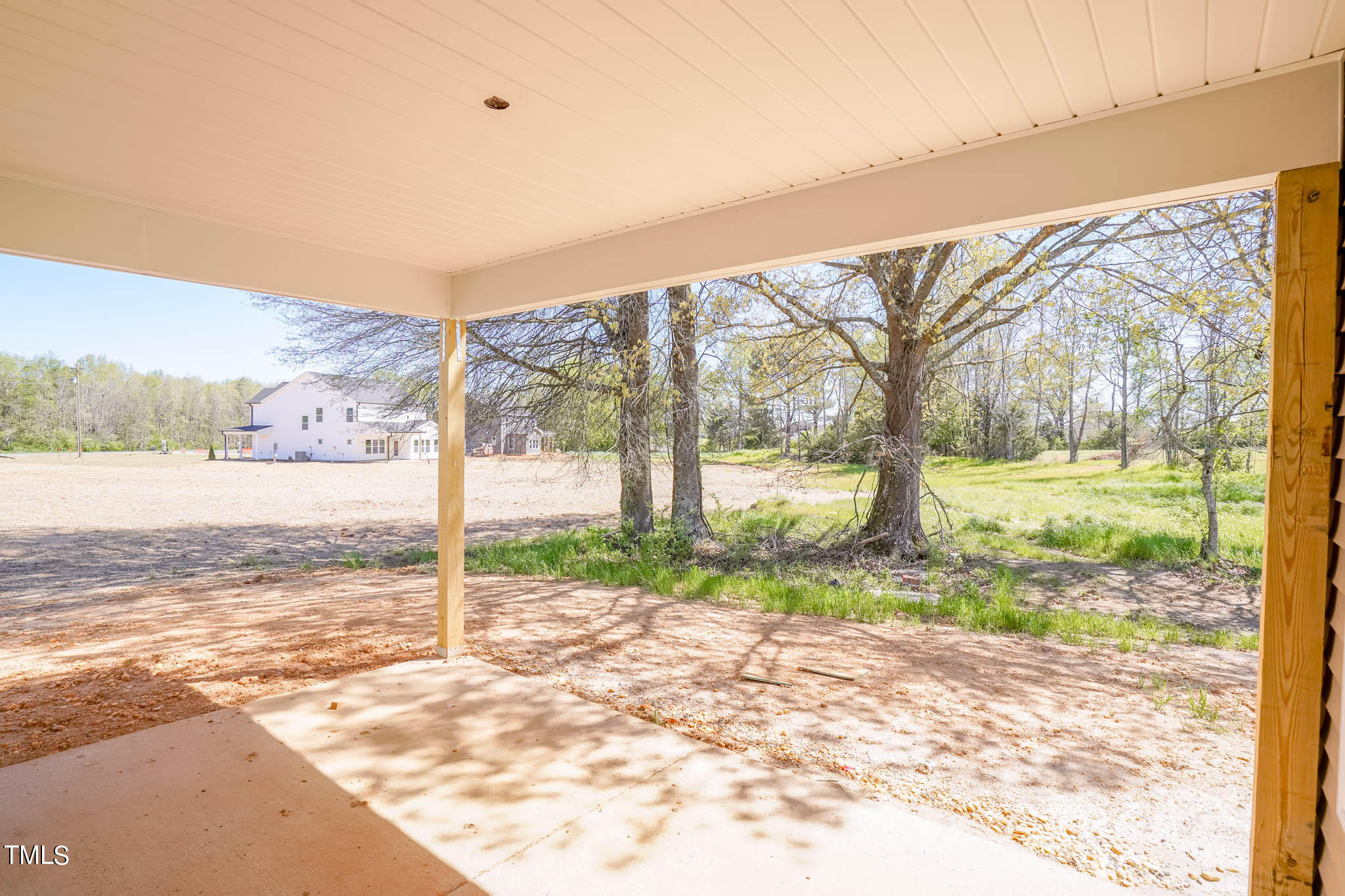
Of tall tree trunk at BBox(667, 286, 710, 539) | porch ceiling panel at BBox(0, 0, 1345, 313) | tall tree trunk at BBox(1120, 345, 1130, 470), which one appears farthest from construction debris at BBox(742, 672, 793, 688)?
tall tree trunk at BBox(1120, 345, 1130, 470)

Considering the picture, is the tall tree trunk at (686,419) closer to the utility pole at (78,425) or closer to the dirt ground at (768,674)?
the dirt ground at (768,674)

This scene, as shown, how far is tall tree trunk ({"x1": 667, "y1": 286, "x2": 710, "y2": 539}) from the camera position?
7953 mm

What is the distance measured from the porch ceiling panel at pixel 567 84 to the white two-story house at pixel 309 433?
9.30m

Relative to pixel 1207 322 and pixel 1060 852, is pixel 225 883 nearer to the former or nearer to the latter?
pixel 1060 852

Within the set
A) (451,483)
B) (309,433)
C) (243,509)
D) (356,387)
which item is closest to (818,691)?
(451,483)

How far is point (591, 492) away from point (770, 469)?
4885mm

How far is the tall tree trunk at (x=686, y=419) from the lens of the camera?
795cm

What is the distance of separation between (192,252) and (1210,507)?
27.5 feet

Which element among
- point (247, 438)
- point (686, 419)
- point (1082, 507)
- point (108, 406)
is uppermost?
point (108, 406)

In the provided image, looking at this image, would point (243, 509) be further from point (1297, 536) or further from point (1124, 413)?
point (1124, 413)

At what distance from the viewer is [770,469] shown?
302 inches

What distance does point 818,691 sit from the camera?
3660mm

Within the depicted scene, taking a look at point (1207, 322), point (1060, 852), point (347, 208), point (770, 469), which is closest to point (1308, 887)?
point (1060, 852)

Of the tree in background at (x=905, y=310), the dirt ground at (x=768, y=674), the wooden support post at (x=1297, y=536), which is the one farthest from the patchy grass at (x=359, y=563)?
the wooden support post at (x=1297, y=536)
